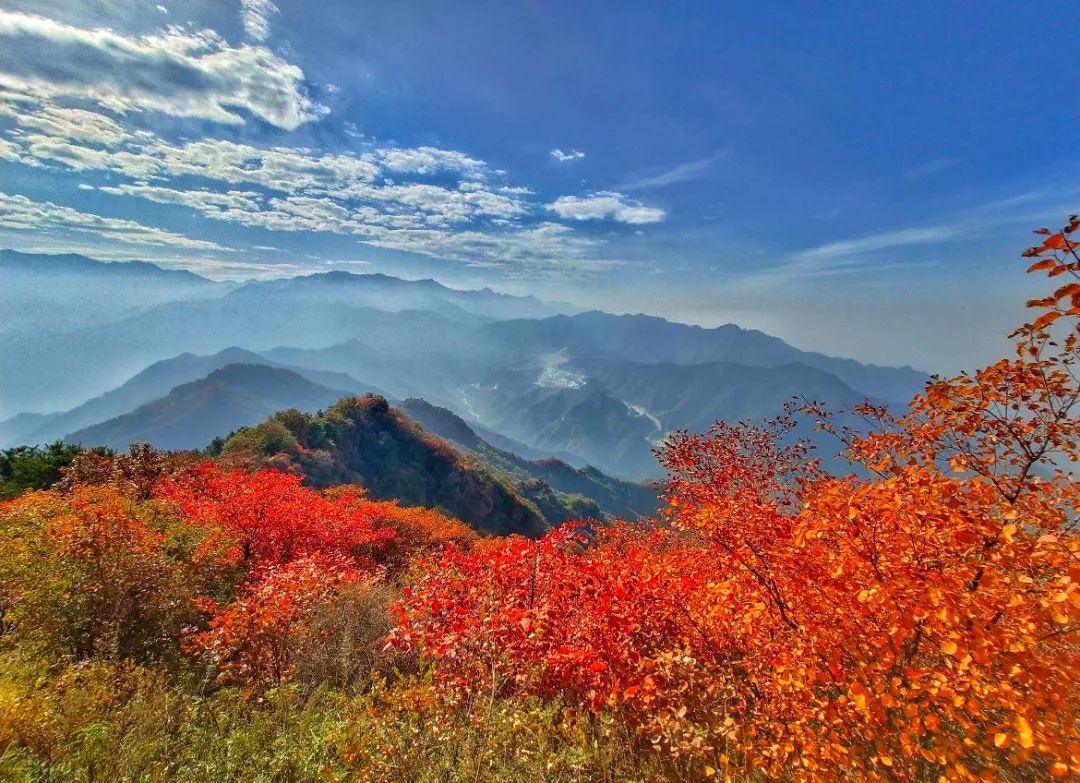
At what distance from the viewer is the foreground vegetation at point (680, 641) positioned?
15.8ft

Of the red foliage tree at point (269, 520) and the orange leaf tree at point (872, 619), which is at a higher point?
the orange leaf tree at point (872, 619)

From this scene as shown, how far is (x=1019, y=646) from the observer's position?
163 inches

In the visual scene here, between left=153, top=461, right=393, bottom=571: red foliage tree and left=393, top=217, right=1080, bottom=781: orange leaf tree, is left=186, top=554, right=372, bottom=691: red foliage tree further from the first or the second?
left=153, top=461, right=393, bottom=571: red foliage tree

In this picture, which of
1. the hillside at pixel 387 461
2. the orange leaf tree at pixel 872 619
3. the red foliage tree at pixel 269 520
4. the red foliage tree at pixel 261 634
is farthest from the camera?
the hillside at pixel 387 461

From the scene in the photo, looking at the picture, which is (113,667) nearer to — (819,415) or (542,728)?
(542,728)

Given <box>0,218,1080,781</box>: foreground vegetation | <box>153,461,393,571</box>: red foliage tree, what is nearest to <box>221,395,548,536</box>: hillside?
<box>153,461,393,571</box>: red foliage tree

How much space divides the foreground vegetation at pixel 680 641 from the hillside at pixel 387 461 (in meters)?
53.8

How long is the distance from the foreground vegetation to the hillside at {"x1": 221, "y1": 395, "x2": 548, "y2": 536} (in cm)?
5378

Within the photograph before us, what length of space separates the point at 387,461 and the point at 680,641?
7956 centimetres

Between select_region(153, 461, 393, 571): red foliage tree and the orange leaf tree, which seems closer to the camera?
the orange leaf tree

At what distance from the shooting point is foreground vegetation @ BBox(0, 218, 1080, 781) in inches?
190

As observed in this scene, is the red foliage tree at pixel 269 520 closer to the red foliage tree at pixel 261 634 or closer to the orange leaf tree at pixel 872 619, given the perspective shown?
the red foliage tree at pixel 261 634

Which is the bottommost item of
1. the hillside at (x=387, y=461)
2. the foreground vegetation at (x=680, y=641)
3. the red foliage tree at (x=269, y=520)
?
the hillside at (x=387, y=461)

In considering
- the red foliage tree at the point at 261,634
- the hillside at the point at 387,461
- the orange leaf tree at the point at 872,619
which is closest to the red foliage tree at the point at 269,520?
the red foliage tree at the point at 261,634
